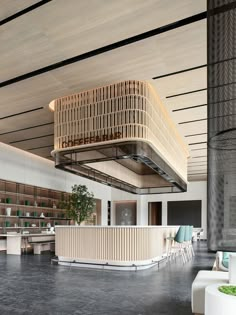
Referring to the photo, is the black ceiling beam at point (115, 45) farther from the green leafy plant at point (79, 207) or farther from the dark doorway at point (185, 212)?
the dark doorway at point (185, 212)

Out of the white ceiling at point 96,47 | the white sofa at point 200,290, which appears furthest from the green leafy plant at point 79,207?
the white sofa at point 200,290

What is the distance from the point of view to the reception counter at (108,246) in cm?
739

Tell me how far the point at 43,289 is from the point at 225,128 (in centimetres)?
423

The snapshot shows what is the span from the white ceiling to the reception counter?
3186 millimetres

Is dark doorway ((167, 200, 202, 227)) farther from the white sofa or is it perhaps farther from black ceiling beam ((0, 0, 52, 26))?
black ceiling beam ((0, 0, 52, 26))

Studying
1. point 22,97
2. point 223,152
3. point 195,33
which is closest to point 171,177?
point 22,97

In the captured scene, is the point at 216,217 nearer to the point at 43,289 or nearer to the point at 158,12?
the point at 158,12

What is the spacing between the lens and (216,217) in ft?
7.09

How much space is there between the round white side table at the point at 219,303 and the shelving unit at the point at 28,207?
34.7ft

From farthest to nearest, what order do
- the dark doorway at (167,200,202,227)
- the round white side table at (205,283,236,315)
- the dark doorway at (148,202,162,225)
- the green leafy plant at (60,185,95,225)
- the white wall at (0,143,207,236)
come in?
the dark doorway at (148,202,162,225) → the dark doorway at (167,200,202,227) → the green leafy plant at (60,185,95,225) → the white wall at (0,143,207,236) → the round white side table at (205,283,236,315)

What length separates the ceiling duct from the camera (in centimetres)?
672

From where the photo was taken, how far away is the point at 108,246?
7527mm

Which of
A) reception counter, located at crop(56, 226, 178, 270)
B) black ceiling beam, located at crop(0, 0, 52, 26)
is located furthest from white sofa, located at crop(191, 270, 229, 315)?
black ceiling beam, located at crop(0, 0, 52, 26)

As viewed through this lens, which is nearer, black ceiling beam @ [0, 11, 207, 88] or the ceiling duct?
black ceiling beam @ [0, 11, 207, 88]
